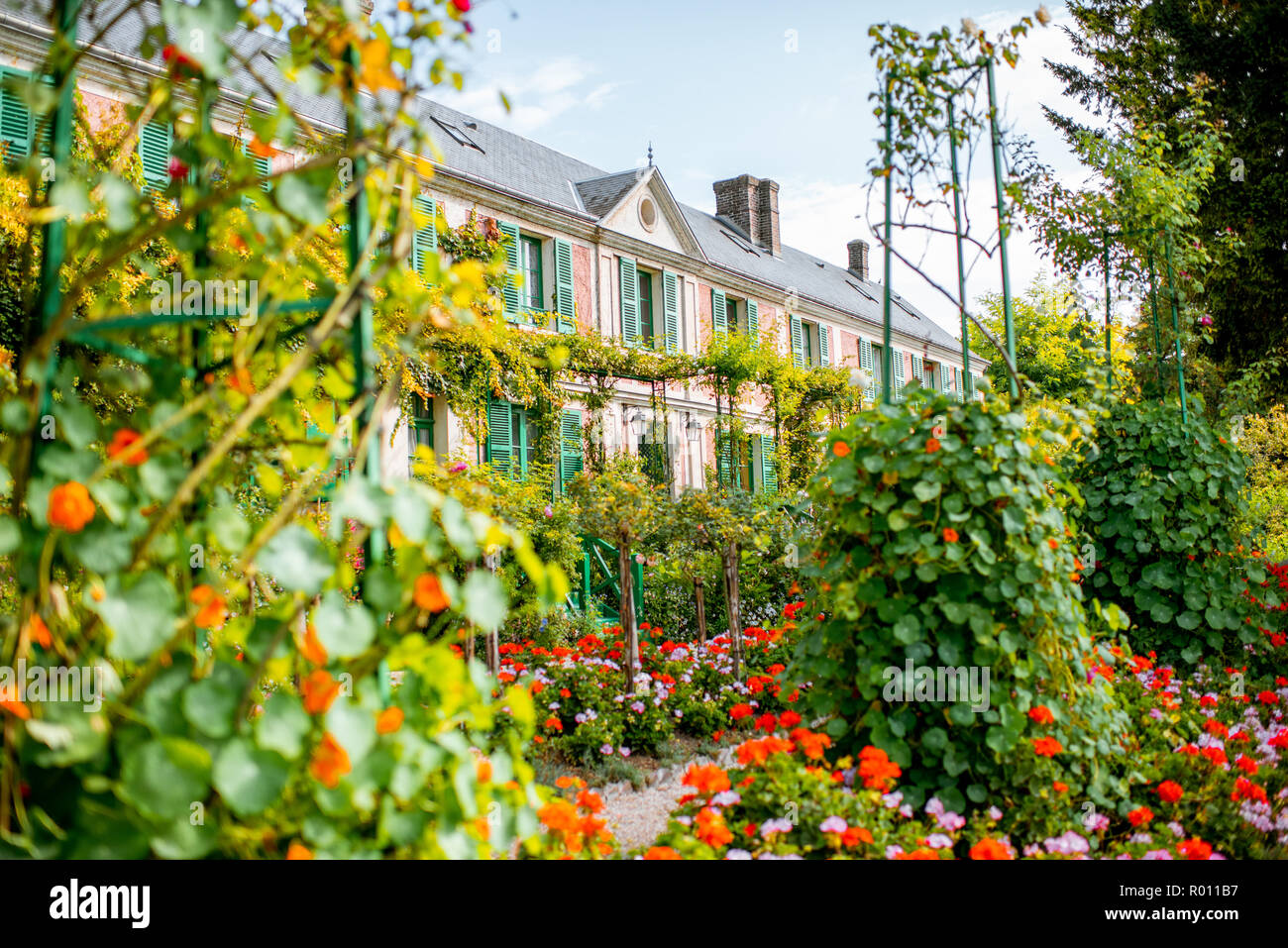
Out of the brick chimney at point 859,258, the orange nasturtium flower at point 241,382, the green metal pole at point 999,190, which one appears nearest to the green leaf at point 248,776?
the orange nasturtium flower at point 241,382

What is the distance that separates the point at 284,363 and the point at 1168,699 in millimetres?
3586

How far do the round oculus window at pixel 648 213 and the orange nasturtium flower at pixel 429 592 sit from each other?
15.7 metres

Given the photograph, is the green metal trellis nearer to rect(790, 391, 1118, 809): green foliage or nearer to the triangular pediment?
rect(790, 391, 1118, 809): green foliage

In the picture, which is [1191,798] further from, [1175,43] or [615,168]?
[615,168]

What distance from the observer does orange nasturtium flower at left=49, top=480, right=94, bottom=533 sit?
0.93 metres

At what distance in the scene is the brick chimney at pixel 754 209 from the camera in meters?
21.8

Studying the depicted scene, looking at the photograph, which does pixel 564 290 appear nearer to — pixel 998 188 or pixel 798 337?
pixel 798 337

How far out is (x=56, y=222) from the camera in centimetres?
109

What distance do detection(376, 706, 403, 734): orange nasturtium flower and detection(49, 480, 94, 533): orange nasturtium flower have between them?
41cm

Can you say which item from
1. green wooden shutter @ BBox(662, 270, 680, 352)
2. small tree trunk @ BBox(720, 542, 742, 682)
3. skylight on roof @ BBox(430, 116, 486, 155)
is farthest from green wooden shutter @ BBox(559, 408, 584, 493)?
small tree trunk @ BBox(720, 542, 742, 682)

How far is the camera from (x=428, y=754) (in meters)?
1.05

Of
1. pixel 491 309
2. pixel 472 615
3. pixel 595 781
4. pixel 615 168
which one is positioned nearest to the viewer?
pixel 472 615

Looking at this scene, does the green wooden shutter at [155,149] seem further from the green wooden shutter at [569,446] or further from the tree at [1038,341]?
the tree at [1038,341]
